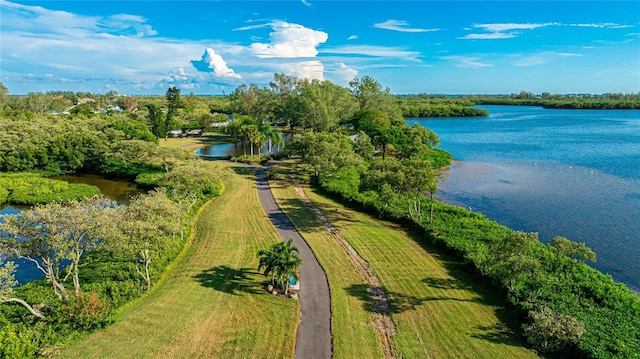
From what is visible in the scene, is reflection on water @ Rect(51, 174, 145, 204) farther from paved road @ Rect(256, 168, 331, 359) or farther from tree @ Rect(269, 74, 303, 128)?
tree @ Rect(269, 74, 303, 128)

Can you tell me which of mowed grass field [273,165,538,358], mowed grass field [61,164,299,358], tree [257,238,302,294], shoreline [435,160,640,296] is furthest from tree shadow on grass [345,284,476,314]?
shoreline [435,160,640,296]

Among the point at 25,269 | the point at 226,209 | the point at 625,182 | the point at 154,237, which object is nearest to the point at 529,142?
the point at 625,182

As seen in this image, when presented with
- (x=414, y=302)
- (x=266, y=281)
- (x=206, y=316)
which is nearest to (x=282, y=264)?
(x=266, y=281)

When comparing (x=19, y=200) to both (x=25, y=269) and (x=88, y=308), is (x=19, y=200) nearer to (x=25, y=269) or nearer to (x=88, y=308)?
(x=25, y=269)

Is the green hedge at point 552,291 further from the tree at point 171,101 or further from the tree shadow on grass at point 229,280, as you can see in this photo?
the tree at point 171,101

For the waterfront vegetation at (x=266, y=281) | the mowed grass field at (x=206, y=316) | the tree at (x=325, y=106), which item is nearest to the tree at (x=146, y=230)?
the waterfront vegetation at (x=266, y=281)

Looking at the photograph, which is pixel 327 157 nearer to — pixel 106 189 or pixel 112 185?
pixel 106 189

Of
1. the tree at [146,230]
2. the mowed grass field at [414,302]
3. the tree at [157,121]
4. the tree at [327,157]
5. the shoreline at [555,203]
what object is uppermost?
the tree at [157,121]
